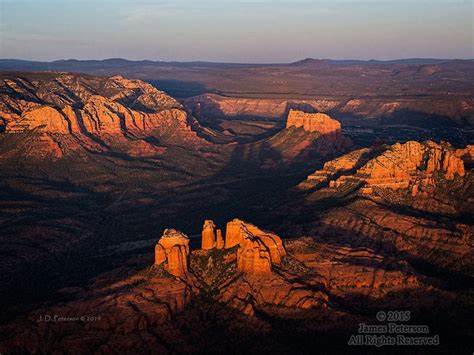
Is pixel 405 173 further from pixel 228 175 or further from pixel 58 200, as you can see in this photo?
pixel 58 200

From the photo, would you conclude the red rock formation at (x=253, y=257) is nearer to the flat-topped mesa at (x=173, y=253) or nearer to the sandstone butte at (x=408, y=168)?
the flat-topped mesa at (x=173, y=253)

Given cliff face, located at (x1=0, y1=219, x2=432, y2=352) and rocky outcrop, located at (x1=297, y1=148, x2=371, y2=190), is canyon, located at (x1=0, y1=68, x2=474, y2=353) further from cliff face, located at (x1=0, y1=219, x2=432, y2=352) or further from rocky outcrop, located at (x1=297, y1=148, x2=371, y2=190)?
rocky outcrop, located at (x1=297, y1=148, x2=371, y2=190)

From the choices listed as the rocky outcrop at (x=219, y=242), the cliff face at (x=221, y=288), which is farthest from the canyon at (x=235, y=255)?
the rocky outcrop at (x=219, y=242)

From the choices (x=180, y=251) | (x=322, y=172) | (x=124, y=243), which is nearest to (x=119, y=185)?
(x=124, y=243)

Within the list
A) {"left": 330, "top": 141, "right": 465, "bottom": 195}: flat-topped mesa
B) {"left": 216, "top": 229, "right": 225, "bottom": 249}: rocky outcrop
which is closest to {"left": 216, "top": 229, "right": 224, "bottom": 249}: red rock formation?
{"left": 216, "top": 229, "right": 225, "bottom": 249}: rocky outcrop

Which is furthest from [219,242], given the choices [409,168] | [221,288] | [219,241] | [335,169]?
[335,169]

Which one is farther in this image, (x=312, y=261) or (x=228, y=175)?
(x=228, y=175)
